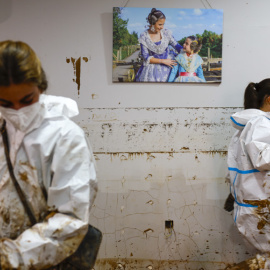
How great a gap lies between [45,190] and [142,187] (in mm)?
1277

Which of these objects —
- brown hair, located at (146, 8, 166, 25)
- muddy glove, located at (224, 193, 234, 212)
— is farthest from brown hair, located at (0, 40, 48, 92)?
muddy glove, located at (224, 193, 234, 212)

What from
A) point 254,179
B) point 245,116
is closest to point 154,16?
point 245,116

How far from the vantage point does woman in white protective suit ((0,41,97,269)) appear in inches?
37.0

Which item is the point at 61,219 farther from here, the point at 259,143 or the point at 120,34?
the point at 120,34

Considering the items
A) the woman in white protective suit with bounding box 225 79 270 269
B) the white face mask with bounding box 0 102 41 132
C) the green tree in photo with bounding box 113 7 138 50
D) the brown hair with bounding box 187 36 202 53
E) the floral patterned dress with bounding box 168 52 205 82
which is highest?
the green tree in photo with bounding box 113 7 138 50

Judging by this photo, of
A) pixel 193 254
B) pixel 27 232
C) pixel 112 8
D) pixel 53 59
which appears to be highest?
pixel 112 8

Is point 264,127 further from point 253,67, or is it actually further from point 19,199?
point 19,199

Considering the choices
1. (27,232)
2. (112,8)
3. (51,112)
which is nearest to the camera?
(27,232)

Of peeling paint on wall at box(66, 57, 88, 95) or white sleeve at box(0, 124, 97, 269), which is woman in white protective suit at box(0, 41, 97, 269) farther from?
peeling paint on wall at box(66, 57, 88, 95)

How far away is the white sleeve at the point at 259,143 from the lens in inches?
69.9

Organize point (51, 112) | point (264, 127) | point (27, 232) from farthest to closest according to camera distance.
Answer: point (264, 127)
point (51, 112)
point (27, 232)

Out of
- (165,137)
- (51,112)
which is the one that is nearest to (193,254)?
(165,137)

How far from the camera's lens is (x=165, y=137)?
2252 mm

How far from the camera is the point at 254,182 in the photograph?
6.10 ft
